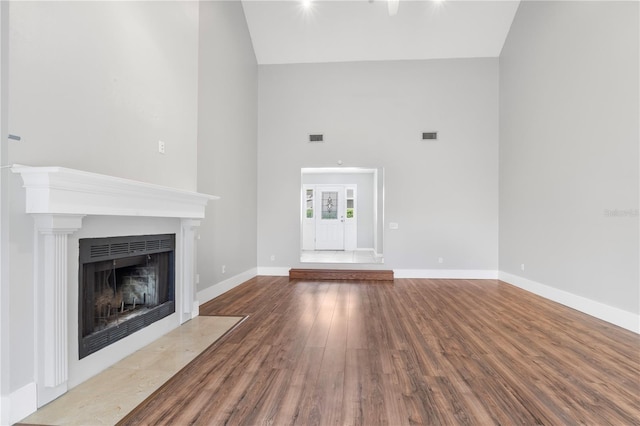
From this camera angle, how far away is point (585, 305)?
3803mm

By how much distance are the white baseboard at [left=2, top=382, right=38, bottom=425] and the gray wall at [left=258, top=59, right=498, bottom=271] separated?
188 inches

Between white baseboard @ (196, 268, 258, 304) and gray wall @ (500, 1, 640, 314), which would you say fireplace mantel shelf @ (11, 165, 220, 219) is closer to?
white baseboard @ (196, 268, 258, 304)

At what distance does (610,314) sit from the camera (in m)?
3.41

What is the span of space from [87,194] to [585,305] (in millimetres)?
4997

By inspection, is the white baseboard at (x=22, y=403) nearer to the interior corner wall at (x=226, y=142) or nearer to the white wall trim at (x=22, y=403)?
the white wall trim at (x=22, y=403)

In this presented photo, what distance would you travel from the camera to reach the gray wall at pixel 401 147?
246 inches

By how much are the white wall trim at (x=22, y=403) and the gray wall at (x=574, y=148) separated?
475 centimetres

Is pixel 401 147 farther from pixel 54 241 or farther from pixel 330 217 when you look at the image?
pixel 54 241

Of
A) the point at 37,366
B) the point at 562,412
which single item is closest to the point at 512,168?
the point at 562,412

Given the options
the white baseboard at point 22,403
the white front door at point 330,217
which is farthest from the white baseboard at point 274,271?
the white baseboard at point 22,403

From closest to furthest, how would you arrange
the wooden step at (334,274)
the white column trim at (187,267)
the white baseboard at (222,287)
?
the white column trim at (187,267) → the white baseboard at (222,287) → the wooden step at (334,274)

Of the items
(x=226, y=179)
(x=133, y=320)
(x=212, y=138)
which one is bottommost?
(x=133, y=320)

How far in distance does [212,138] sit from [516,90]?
5014 millimetres

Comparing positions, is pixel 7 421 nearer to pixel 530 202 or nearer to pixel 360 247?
pixel 530 202
